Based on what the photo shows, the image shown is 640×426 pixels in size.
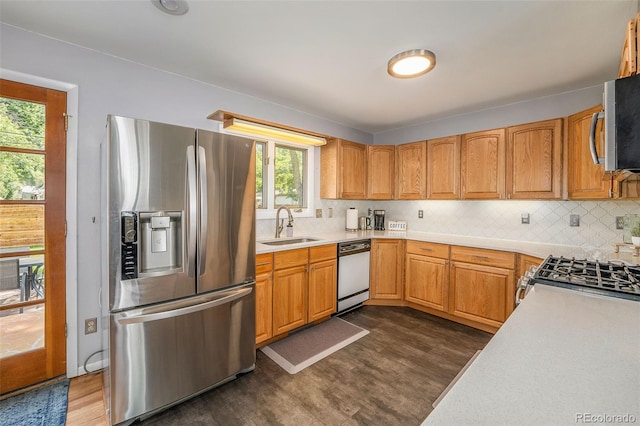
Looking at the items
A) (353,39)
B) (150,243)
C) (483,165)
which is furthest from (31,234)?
(483,165)

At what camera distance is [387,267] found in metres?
3.58

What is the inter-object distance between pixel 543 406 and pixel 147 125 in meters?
2.08

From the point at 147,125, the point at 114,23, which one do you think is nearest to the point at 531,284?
the point at 147,125

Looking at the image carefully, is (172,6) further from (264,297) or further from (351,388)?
(351,388)

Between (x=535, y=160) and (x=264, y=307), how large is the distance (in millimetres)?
3033

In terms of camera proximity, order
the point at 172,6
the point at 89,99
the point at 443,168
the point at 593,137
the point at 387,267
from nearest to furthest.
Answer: the point at 593,137 < the point at 172,6 < the point at 89,99 < the point at 443,168 < the point at 387,267

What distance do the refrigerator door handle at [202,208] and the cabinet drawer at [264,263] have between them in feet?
1.89

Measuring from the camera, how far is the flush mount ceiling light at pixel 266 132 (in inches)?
102

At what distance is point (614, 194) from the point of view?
7.11 feet

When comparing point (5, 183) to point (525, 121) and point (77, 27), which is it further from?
point (525, 121)

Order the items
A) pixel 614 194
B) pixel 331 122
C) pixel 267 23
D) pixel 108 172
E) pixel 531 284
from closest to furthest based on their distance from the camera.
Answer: pixel 531 284, pixel 108 172, pixel 267 23, pixel 614 194, pixel 331 122

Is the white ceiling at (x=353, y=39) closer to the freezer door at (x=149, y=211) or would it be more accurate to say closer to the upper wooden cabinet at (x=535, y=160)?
the upper wooden cabinet at (x=535, y=160)

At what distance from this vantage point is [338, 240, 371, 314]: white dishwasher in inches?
127

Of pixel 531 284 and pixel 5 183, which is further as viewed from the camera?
pixel 5 183
